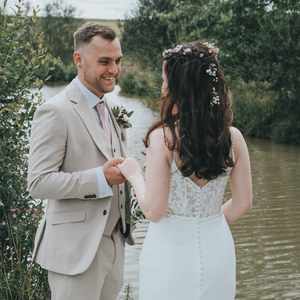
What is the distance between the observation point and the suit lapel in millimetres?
3441

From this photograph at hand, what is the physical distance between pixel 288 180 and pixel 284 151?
17.4 ft

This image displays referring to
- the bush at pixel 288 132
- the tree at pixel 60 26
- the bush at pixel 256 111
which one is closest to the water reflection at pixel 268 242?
the bush at pixel 288 132

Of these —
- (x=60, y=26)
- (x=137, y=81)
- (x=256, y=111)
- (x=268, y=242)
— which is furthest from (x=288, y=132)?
(x=60, y=26)

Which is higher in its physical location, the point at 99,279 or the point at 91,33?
the point at 91,33

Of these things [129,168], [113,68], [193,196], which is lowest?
[193,196]

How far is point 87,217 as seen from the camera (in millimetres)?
3410

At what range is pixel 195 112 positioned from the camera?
3.11 meters

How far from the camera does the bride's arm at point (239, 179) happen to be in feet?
10.8

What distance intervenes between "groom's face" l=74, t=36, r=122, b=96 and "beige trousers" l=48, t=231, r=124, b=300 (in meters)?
0.72

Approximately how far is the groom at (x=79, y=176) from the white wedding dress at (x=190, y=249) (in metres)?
0.26

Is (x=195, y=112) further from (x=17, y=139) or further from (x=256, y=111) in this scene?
(x=256, y=111)

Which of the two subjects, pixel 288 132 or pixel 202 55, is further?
pixel 288 132

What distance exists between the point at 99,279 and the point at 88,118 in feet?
2.45

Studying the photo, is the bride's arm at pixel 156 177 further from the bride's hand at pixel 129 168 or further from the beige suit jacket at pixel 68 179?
the beige suit jacket at pixel 68 179
